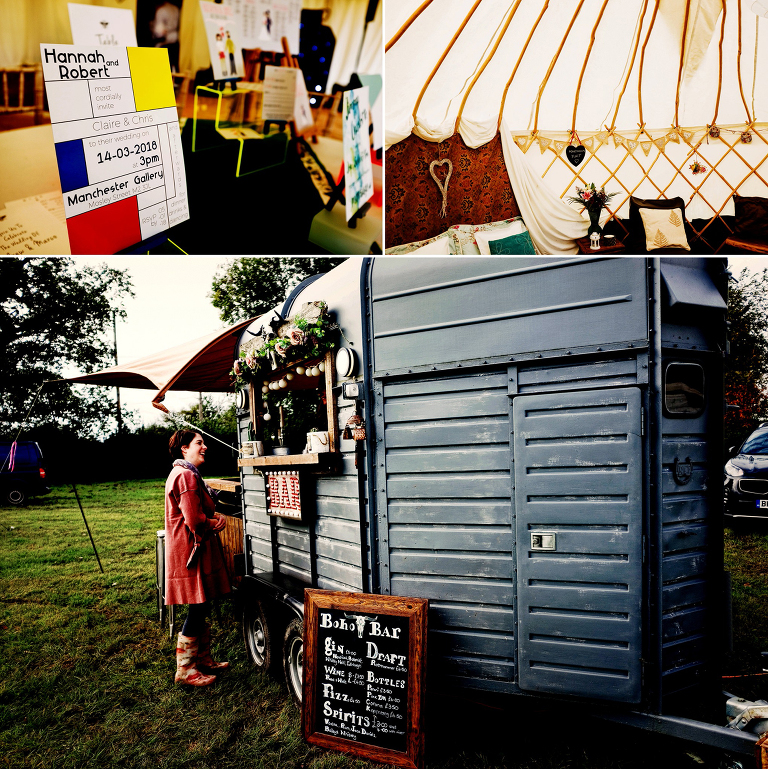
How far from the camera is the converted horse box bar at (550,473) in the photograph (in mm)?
2752

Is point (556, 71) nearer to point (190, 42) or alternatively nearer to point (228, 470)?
point (190, 42)

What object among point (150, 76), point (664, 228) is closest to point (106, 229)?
point (150, 76)

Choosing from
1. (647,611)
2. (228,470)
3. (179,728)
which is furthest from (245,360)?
(228,470)

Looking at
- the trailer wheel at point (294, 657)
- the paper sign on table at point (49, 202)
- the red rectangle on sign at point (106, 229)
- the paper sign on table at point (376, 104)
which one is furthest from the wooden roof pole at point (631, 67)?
the trailer wheel at point (294, 657)

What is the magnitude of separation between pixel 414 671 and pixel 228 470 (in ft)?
21.1

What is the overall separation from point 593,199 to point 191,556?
391cm

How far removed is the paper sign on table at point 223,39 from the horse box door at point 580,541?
250cm

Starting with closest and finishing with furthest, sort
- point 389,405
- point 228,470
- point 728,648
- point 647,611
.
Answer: point 647,611 < point 728,648 < point 389,405 < point 228,470

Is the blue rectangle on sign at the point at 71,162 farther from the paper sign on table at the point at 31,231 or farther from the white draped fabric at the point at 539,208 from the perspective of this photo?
the white draped fabric at the point at 539,208

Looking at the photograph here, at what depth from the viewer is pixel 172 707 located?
13.0 ft

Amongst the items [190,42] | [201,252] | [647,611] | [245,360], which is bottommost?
[647,611]

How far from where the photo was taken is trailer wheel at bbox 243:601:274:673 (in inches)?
171

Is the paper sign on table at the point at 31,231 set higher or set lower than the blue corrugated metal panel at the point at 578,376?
higher

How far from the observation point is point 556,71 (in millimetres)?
4082
